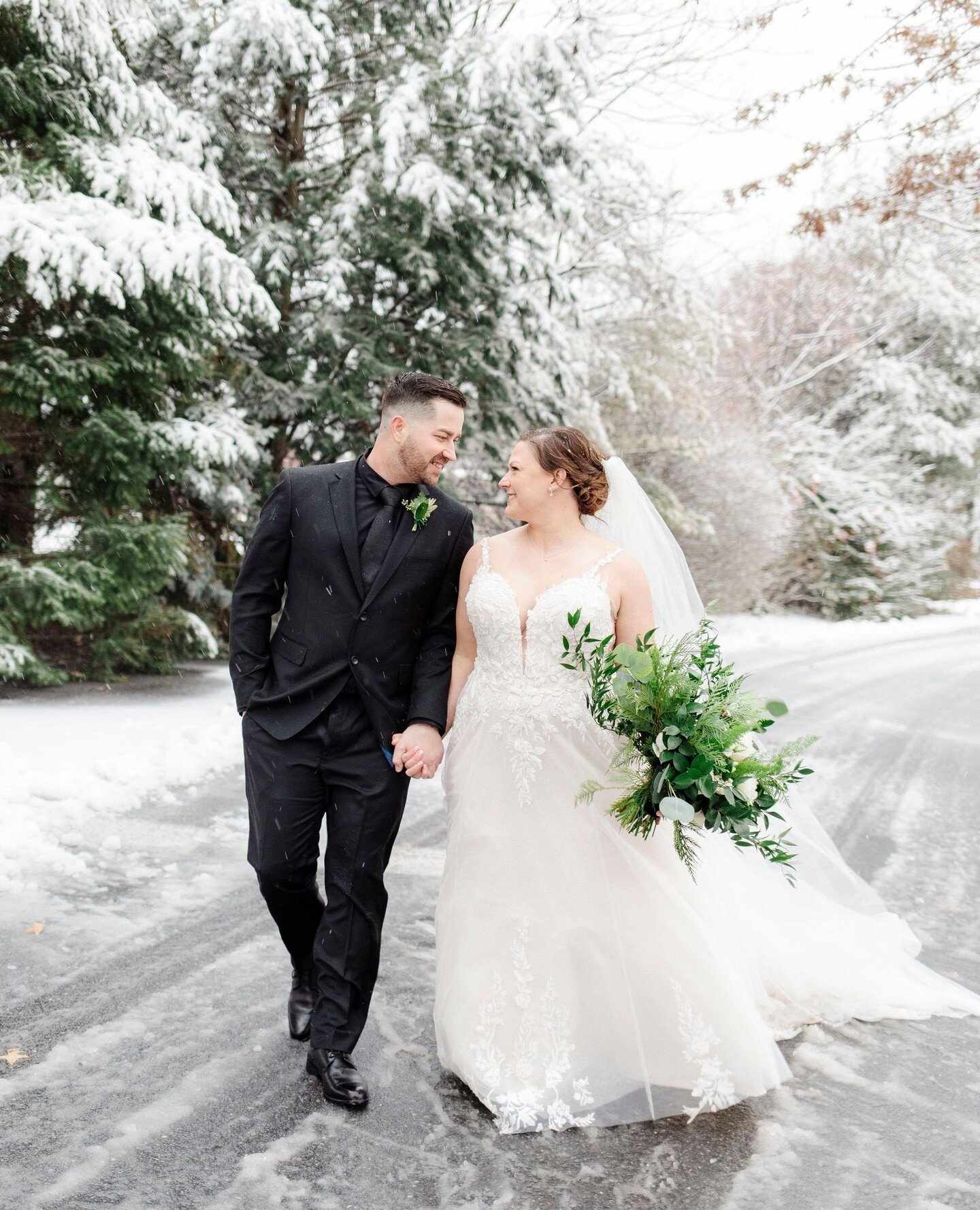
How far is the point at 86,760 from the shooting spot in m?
7.10

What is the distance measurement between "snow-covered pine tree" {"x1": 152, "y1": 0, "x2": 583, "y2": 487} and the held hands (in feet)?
25.1

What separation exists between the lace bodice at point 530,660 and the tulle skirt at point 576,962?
42mm

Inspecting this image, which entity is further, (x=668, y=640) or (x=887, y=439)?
(x=887, y=439)

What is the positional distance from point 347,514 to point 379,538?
0.13 meters

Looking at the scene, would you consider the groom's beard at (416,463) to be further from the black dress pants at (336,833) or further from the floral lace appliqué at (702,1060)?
the floral lace appliqué at (702,1060)

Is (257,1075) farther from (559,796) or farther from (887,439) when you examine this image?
(887,439)

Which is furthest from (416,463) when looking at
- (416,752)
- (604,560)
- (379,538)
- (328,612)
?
(416,752)

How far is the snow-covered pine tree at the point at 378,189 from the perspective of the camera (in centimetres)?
1016

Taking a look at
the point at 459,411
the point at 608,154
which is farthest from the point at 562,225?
the point at 459,411

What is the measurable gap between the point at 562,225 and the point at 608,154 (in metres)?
1.34

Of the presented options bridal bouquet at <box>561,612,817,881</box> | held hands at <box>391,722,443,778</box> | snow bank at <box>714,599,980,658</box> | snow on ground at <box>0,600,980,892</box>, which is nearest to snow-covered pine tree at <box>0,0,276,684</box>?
snow on ground at <box>0,600,980,892</box>

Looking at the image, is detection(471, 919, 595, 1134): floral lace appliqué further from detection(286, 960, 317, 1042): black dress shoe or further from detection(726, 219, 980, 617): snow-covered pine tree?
detection(726, 219, 980, 617): snow-covered pine tree

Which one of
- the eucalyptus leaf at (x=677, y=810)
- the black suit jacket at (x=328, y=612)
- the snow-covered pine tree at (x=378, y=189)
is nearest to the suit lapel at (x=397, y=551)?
the black suit jacket at (x=328, y=612)

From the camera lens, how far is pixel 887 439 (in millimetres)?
27703
